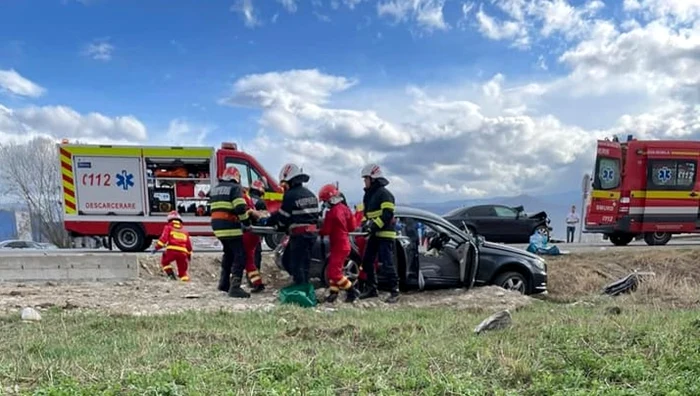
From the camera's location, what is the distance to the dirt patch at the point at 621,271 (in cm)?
891

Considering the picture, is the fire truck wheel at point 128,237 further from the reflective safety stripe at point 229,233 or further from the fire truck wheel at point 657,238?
the fire truck wheel at point 657,238

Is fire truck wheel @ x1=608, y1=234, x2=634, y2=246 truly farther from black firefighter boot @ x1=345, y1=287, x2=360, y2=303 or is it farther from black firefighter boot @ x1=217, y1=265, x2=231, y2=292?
black firefighter boot @ x1=217, y1=265, x2=231, y2=292

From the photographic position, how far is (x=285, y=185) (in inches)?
284

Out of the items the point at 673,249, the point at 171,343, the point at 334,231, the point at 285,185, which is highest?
the point at 285,185

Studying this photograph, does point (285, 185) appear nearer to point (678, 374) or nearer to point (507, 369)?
point (507, 369)

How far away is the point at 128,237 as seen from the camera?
12.3 metres

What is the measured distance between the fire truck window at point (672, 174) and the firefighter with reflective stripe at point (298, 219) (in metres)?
12.5

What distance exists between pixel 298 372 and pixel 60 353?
1.91 metres

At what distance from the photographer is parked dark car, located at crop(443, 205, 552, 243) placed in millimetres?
16500

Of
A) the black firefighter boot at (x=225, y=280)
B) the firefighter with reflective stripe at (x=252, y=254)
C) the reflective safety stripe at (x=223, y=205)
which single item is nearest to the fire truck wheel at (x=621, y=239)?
the firefighter with reflective stripe at (x=252, y=254)

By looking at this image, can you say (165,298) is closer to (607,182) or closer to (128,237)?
(128,237)

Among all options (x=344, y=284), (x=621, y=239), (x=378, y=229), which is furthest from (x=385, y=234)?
(x=621, y=239)

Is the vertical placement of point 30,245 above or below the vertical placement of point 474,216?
below

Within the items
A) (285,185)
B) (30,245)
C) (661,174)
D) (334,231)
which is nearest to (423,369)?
(334,231)
